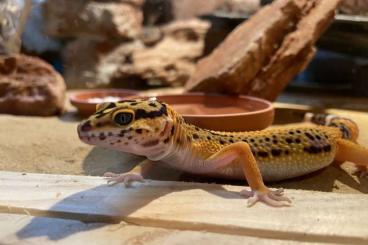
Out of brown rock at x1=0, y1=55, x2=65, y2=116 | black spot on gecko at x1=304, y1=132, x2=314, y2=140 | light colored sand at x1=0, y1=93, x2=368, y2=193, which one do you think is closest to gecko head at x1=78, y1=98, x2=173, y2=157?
light colored sand at x1=0, y1=93, x2=368, y2=193

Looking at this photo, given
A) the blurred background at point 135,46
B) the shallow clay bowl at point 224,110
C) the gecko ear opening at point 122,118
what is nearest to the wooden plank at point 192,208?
the gecko ear opening at point 122,118

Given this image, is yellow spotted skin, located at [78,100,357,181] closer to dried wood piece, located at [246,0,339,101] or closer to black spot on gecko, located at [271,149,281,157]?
black spot on gecko, located at [271,149,281,157]

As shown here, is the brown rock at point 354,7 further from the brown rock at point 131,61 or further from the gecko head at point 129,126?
the gecko head at point 129,126

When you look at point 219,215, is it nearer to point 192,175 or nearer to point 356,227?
point 356,227

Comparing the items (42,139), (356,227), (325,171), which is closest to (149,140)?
(356,227)

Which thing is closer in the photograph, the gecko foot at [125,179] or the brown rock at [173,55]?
the gecko foot at [125,179]

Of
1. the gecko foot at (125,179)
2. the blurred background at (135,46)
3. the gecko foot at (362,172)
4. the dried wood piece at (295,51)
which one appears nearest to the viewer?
the gecko foot at (125,179)

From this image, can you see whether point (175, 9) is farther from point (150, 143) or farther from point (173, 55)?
point (150, 143)
